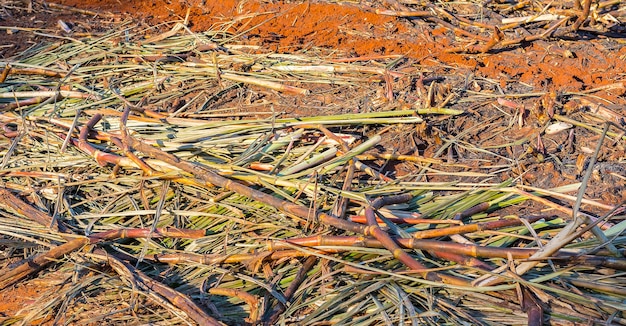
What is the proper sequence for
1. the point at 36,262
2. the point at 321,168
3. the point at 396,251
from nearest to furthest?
1. the point at 396,251
2. the point at 36,262
3. the point at 321,168

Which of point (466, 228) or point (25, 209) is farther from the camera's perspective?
point (25, 209)

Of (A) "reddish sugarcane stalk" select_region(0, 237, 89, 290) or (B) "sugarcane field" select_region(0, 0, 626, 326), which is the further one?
(A) "reddish sugarcane stalk" select_region(0, 237, 89, 290)

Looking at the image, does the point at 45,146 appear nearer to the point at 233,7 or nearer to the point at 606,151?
the point at 233,7

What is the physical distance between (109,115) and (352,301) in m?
2.02

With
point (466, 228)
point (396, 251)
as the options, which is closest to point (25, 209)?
point (396, 251)

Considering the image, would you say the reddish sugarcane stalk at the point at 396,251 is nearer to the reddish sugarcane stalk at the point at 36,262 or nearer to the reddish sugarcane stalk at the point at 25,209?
the reddish sugarcane stalk at the point at 36,262

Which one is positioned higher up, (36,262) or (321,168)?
(321,168)

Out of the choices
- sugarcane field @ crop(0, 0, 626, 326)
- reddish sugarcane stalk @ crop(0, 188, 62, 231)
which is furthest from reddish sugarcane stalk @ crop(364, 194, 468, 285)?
reddish sugarcane stalk @ crop(0, 188, 62, 231)

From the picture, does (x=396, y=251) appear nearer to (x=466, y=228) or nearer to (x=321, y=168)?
(x=466, y=228)

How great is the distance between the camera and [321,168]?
297 centimetres

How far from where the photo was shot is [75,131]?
3.49 meters

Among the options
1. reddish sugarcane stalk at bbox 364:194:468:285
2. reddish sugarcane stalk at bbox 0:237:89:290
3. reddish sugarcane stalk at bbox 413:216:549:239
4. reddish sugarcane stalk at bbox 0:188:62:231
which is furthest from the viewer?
reddish sugarcane stalk at bbox 0:188:62:231

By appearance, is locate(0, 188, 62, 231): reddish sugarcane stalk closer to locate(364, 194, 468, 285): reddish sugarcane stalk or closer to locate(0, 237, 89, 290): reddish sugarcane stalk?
locate(0, 237, 89, 290): reddish sugarcane stalk

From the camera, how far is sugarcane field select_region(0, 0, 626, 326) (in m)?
2.31
